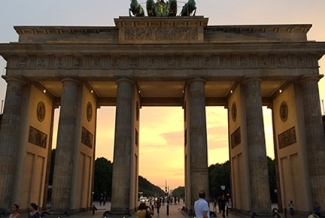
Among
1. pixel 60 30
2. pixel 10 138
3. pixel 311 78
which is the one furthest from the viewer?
pixel 60 30

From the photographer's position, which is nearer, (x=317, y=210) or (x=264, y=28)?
(x=317, y=210)

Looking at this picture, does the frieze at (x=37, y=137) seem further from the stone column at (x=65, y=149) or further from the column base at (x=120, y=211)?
the column base at (x=120, y=211)

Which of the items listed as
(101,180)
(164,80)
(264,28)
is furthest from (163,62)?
(101,180)

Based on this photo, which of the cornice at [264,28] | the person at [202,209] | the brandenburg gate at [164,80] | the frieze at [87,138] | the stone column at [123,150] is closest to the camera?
the person at [202,209]

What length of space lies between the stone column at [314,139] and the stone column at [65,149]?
20.0 meters

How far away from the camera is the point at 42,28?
30250 millimetres

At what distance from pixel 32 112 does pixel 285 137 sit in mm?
24725

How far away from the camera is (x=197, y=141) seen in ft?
85.7

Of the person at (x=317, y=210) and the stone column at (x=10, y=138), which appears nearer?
the person at (x=317, y=210)

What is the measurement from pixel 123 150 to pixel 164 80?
734 centimetres

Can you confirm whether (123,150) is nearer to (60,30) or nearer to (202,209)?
(60,30)

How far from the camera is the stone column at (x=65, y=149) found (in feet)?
82.7

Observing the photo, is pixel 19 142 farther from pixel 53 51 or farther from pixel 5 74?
pixel 53 51

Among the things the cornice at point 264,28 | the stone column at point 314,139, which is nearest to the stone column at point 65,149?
the cornice at point 264,28
